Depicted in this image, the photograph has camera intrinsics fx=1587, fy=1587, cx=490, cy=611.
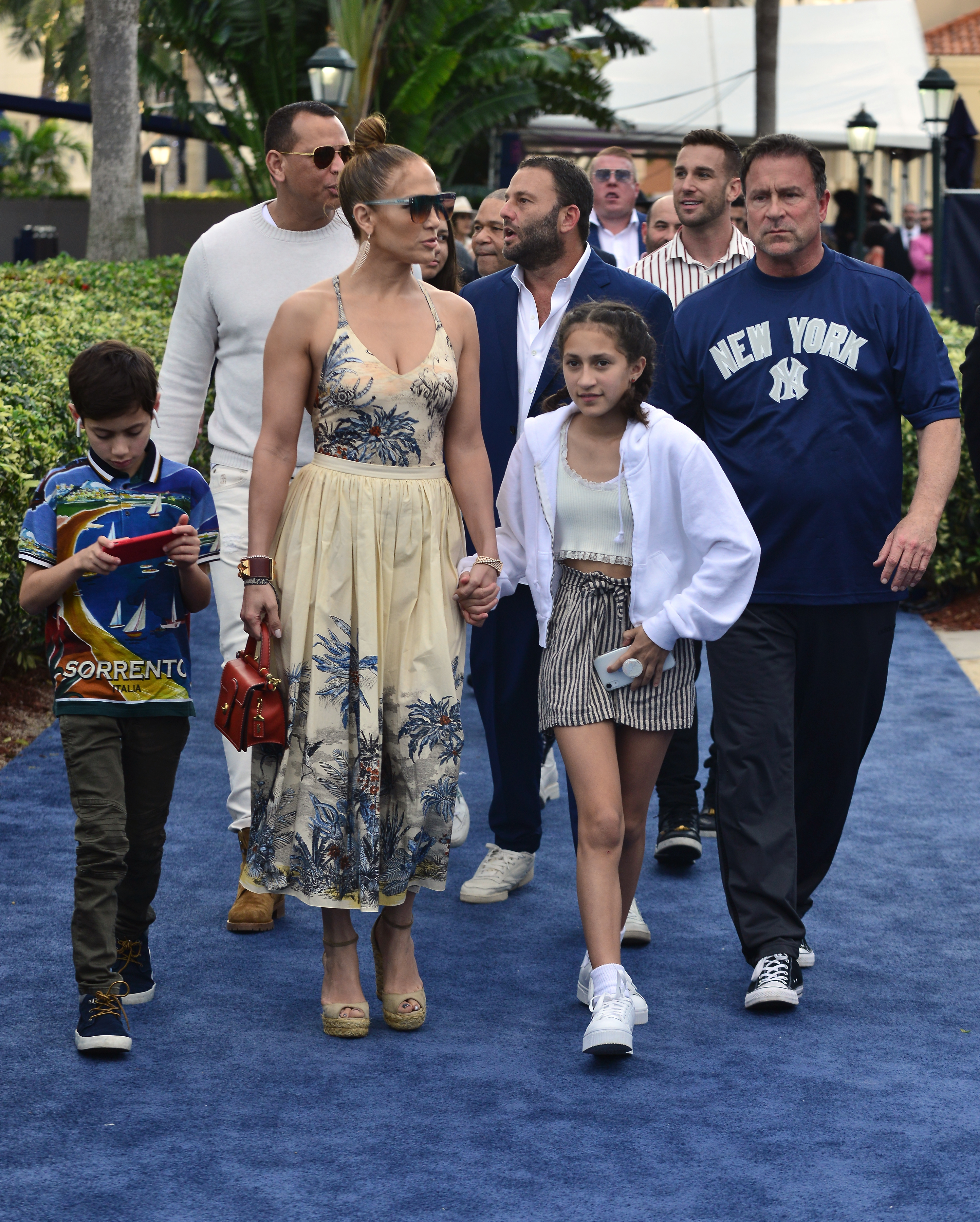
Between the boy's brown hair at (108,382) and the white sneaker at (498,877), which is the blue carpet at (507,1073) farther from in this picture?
the boy's brown hair at (108,382)

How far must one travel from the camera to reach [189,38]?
19.8 m

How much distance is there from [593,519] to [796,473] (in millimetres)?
629

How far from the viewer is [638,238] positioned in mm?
9492

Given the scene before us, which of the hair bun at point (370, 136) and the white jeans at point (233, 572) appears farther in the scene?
the white jeans at point (233, 572)

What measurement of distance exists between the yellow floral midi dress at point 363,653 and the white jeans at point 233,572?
967mm

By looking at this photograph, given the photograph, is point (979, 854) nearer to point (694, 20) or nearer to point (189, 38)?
point (189, 38)

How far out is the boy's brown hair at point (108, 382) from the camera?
151 inches

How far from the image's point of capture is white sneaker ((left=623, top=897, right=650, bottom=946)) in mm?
4797

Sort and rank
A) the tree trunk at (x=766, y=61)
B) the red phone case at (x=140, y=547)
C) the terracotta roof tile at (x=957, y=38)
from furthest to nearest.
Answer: the terracotta roof tile at (x=957, y=38), the tree trunk at (x=766, y=61), the red phone case at (x=140, y=547)

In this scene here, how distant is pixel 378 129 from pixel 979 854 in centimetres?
340

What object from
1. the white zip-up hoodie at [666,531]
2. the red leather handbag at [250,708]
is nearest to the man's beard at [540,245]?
the white zip-up hoodie at [666,531]

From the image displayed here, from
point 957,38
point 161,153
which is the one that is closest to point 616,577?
point 161,153

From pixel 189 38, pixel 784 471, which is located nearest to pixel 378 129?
pixel 784 471

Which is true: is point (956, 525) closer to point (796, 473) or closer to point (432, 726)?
point (796, 473)
